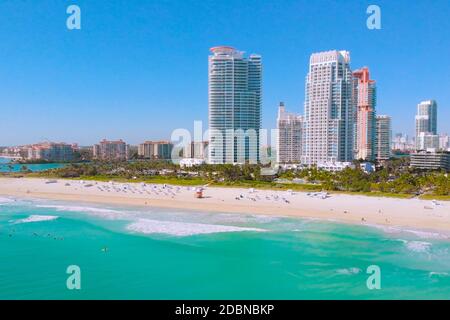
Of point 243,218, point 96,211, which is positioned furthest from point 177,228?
point 96,211

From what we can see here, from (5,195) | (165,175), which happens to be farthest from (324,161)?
(5,195)

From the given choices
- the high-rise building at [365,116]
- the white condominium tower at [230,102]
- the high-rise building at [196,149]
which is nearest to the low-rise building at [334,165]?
the white condominium tower at [230,102]

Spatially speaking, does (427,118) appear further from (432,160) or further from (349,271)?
(349,271)

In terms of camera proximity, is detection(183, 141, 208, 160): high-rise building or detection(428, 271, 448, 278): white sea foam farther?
detection(183, 141, 208, 160): high-rise building

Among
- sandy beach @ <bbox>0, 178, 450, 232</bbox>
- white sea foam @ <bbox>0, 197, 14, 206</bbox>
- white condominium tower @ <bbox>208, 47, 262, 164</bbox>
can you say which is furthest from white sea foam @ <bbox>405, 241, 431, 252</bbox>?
white condominium tower @ <bbox>208, 47, 262, 164</bbox>

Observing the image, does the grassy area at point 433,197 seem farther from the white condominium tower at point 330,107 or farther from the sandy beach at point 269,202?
the white condominium tower at point 330,107

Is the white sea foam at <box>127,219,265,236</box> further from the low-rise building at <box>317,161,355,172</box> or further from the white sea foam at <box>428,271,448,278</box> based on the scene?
the low-rise building at <box>317,161,355,172</box>
